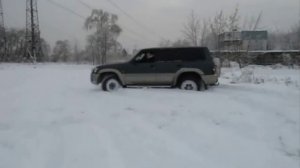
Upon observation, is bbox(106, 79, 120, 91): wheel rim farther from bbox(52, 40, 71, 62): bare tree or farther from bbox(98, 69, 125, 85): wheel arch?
bbox(52, 40, 71, 62): bare tree

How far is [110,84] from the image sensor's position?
14.1m

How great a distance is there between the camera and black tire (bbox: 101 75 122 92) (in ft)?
Answer: 46.2

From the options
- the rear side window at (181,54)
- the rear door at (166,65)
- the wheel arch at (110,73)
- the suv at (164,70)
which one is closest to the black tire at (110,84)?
the suv at (164,70)

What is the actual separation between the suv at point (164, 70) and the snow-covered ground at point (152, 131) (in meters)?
1.83

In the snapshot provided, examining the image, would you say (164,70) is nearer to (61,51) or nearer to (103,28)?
(103,28)

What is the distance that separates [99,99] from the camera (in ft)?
38.1

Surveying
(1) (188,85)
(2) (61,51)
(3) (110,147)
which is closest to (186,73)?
(1) (188,85)

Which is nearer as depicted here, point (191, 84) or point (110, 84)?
point (191, 84)

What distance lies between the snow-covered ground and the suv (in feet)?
6.02

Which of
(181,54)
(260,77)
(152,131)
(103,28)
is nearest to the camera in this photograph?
(152,131)

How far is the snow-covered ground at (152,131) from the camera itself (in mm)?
6781

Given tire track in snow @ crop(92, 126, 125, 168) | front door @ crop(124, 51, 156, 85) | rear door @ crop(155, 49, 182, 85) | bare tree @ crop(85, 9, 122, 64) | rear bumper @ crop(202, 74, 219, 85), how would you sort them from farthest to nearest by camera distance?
bare tree @ crop(85, 9, 122, 64), front door @ crop(124, 51, 156, 85), rear door @ crop(155, 49, 182, 85), rear bumper @ crop(202, 74, 219, 85), tire track in snow @ crop(92, 126, 125, 168)

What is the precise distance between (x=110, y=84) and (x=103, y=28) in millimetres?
66108

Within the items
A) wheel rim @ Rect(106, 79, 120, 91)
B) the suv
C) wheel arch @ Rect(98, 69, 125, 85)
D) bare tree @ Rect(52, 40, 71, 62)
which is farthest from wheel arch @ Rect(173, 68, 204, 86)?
bare tree @ Rect(52, 40, 71, 62)
